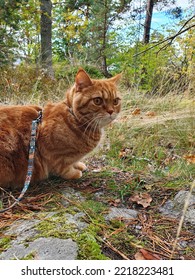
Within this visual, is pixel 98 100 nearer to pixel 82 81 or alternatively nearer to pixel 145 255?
pixel 82 81

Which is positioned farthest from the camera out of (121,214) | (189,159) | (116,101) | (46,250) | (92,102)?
(189,159)

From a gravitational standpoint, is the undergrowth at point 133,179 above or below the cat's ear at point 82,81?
below

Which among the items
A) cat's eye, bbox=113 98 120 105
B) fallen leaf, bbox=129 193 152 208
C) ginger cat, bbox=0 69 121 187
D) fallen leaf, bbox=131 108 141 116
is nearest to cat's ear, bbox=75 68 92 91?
ginger cat, bbox=0 69 121 187

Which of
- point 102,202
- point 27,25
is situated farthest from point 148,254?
point 27,25

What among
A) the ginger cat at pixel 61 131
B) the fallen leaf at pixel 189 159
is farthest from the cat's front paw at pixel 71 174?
the fallen leaf at pixel 189 159

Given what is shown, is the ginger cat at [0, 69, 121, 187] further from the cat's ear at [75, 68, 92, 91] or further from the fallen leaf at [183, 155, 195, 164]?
the fallen leaf at [183, 155, 195, 164]

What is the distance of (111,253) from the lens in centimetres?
92

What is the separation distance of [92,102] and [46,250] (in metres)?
0.84

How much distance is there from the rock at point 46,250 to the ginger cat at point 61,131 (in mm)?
595

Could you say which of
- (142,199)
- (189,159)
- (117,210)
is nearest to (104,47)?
(189,159)

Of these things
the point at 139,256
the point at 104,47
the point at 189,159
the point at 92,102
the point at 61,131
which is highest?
the point at 104,47

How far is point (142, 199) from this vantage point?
4.39ft

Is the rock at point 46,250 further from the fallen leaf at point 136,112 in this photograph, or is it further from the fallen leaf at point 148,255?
the fallen leaf at point 136,112

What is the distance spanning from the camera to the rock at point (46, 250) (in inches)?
33.0
